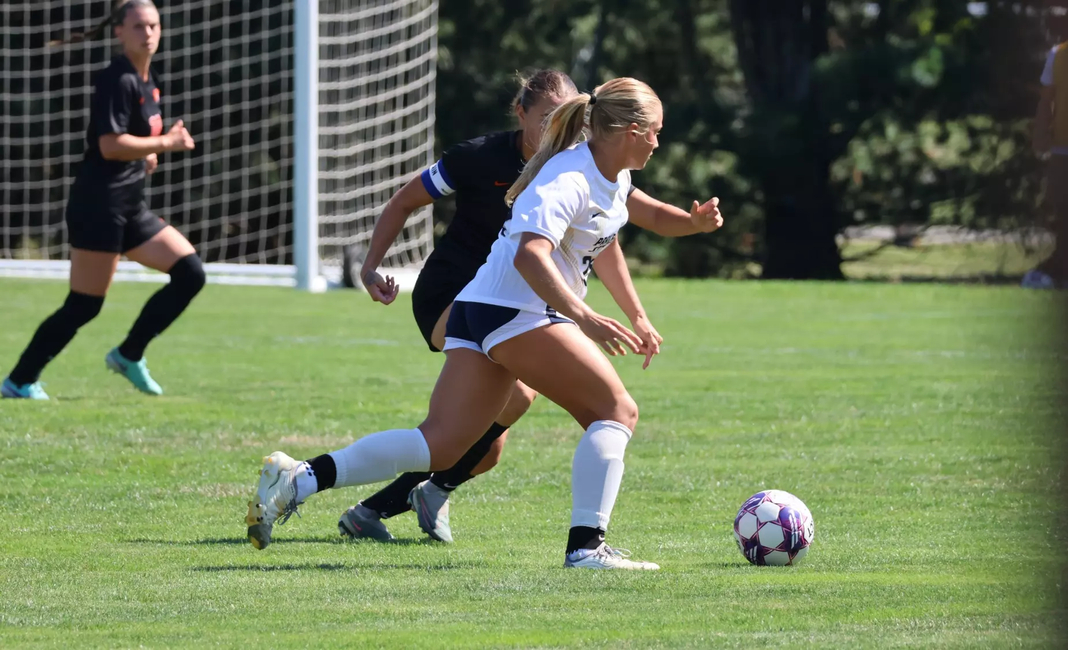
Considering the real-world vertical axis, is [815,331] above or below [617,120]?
below

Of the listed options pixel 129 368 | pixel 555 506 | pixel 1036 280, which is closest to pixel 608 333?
pixel 555 506

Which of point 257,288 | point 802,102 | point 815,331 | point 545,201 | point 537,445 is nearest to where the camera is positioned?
point 545,201

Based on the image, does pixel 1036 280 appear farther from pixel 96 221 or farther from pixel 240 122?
pixel 240 122

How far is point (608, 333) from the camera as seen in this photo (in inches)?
168

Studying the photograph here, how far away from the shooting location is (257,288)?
732 inches

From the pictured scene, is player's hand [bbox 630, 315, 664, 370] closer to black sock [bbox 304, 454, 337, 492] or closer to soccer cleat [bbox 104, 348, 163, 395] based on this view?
black sock [bbox 304, 454, 337, 492]

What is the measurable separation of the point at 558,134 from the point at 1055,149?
10.6ft

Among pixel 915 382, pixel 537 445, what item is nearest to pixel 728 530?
pixel 537 445

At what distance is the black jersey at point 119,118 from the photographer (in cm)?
844

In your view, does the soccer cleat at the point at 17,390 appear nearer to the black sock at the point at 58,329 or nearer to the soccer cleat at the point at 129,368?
the black sock at the point at 58,329

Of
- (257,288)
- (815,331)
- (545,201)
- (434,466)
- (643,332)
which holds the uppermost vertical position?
(545,201)

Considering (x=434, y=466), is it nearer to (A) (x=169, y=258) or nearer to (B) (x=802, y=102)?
(A) (x=169, y=258)

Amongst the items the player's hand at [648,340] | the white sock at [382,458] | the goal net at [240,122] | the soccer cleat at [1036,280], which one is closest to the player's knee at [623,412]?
the player's hand at [648,340]

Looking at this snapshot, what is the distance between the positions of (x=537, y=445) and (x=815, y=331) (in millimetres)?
7082
